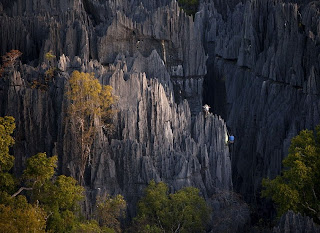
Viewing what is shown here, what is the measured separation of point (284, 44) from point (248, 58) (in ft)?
21.2

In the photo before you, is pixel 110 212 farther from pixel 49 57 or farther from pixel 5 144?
pixel 49 57

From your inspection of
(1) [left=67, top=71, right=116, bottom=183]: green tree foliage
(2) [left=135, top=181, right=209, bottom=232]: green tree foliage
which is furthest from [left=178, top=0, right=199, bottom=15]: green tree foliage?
(2) [left=135, top=181, right=209, bottom=232]: green tree foliage

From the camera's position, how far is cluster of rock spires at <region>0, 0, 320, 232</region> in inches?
1556

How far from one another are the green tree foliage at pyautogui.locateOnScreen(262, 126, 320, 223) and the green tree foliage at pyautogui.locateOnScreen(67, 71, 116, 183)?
9.98m

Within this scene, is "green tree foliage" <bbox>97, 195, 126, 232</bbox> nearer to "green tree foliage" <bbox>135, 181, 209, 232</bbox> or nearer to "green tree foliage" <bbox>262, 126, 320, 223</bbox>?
"green tree foliage" <bbox>135, 181, 209, 232</bbox>

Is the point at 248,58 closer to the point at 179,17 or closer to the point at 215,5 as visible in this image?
the point at 179,17

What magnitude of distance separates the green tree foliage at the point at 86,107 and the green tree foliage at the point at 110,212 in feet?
12.1

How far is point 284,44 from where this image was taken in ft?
152

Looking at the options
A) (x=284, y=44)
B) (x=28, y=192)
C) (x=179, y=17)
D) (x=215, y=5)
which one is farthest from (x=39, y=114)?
(x=215, y=5)

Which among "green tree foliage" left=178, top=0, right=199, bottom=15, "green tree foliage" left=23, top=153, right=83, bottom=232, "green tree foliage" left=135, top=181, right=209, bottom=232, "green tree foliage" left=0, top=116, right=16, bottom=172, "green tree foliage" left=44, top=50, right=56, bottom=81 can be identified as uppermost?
"green tree foliage" left=178, top=0, right=199, bottom=15

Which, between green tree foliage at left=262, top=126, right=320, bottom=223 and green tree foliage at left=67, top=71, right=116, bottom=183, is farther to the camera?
green tree foliage at left=67, top=71, right=116, bottom=183

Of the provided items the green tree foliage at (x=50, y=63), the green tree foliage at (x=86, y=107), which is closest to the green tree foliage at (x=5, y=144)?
the green tree foliage at (x=86, y=107)

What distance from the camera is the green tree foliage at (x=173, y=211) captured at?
121ft

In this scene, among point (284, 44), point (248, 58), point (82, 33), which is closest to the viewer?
point (284, 44)
